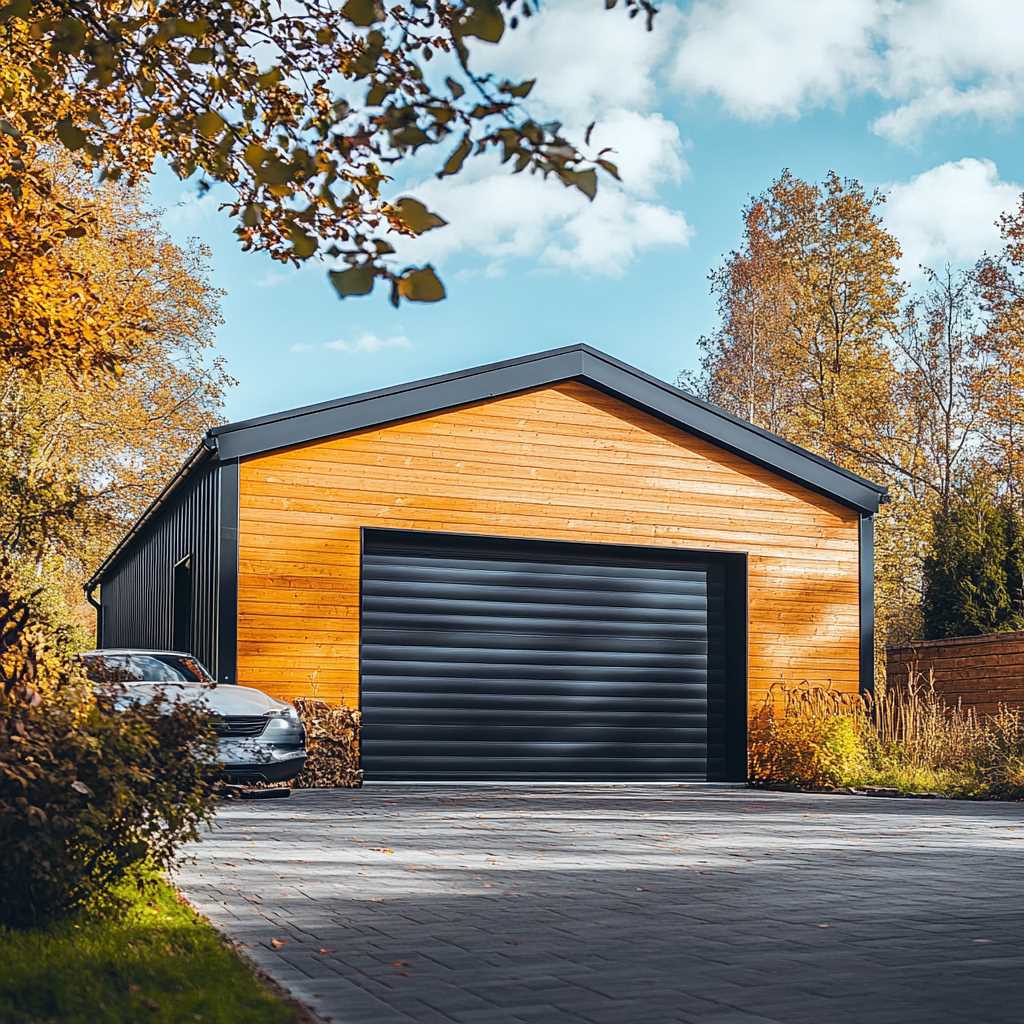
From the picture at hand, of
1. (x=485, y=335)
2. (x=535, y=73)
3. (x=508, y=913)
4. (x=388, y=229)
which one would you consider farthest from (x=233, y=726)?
(x=485, y=335)

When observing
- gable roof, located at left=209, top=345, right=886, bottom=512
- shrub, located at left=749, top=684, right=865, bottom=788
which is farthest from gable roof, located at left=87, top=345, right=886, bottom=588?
shrub, located at left=749, top=684, right=865, bottom=788

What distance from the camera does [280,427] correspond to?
1554 centimetres

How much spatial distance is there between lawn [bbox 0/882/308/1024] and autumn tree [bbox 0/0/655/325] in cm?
232

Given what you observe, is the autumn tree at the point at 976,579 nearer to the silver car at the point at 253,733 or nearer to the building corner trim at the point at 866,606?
the building corner trim at the point at 866,606

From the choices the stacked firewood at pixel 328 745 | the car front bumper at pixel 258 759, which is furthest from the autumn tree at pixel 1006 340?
the car front bumper at pixel 258 759

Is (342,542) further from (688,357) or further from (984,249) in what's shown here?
(688,357)

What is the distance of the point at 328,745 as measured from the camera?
50.8ft

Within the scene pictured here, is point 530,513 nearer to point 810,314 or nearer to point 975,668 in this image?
point 975,668

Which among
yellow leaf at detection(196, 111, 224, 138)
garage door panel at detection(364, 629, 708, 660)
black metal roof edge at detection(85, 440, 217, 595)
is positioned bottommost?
garage door panel at detection(364, 629, 708, 660)

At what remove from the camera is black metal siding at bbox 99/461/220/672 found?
15969mm

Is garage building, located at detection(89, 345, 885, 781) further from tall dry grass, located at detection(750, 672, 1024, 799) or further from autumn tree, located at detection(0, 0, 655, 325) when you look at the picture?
autumn tree, located at detection(0, 0, 655, 325)

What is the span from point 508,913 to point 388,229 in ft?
18.2

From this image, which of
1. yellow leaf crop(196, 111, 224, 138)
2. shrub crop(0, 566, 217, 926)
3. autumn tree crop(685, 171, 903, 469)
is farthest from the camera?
autumn tree crop(685, 171, 903, 469)

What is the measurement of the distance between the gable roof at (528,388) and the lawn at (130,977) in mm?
9718
